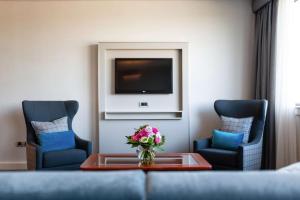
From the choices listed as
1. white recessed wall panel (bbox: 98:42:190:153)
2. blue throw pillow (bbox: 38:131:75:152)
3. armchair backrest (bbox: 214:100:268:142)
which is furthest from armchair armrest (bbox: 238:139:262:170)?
blue throw pillow (bbox: 38:131:75:152)

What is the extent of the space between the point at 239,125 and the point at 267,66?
39.4 inches

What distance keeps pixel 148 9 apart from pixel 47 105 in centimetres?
210

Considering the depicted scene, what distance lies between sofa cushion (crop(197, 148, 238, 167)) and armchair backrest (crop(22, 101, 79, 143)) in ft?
6.32

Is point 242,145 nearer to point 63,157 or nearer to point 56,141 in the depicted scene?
point 63,157

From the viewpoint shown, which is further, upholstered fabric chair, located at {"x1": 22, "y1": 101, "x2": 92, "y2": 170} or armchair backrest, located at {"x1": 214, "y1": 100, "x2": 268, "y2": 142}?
armchair backrest, located at {"x1": 214, "y1": 100, "x2": 268, "y2": 142}

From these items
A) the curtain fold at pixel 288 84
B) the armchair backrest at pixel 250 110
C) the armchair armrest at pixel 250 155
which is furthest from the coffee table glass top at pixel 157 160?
the curtain fold at pixel 288 84

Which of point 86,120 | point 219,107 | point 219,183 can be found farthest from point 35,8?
point 219,183

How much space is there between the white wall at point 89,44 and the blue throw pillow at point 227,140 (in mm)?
770

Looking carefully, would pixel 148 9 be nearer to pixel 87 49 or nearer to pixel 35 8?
pixel 87 49

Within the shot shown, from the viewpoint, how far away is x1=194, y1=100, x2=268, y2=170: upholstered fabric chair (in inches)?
149

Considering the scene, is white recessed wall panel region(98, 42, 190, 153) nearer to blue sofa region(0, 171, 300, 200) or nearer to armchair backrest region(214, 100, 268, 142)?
armchair backrest region(214, 100, 268, 142)

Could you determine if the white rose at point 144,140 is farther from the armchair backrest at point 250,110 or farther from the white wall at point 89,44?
the white wall at point 89,44

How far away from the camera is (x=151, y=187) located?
107 centimetres

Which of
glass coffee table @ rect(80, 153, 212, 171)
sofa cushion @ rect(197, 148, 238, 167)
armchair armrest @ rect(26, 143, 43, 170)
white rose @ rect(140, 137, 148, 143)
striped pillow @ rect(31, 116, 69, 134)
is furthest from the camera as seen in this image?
striped pillow @ rect(31, 116, 69, 134)
